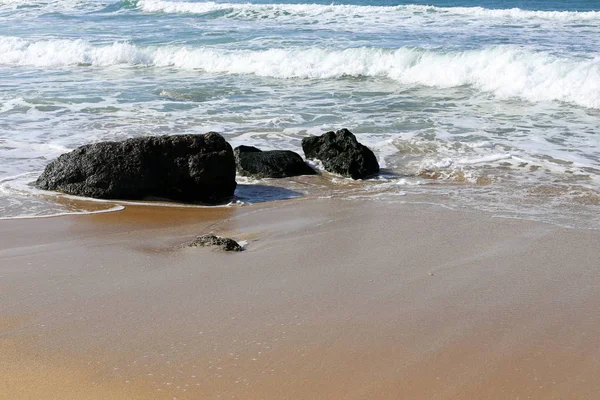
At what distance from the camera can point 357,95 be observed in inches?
519

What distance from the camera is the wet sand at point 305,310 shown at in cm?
327

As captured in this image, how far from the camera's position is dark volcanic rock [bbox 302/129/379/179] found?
767 centimetres

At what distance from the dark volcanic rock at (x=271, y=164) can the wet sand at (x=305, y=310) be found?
1747mm

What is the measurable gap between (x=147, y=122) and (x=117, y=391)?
7.70 metres

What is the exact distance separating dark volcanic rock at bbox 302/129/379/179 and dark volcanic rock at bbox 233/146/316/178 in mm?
249

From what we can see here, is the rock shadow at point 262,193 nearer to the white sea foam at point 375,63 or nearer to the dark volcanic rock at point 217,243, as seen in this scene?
the dark volcanic rock at point 217,243

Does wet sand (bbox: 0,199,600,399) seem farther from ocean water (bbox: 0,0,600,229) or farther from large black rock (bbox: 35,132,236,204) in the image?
ocean water (bbox: 0,0,600,229)

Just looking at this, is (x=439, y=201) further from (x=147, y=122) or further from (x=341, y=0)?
(x=341, y=0)

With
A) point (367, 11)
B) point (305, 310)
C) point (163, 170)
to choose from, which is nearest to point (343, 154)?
point (163, 170)

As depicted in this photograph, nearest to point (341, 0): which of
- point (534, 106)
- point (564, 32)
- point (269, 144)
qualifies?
point (564, 32)

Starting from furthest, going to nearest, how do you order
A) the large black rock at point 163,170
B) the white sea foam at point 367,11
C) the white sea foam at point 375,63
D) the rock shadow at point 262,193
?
the white sea foam at point 367,11, the white sea foam at point 375,63, the rock shadow at point 262,193, the large black rock at point 163,170

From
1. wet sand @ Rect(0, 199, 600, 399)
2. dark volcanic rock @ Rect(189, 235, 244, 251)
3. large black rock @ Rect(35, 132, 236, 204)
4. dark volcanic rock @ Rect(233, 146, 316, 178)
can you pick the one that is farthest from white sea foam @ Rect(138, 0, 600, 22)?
dark volcanic rock @ Rect(189, 235, 244, 251)

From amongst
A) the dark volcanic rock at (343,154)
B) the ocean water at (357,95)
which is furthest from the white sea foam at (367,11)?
the dark volcanic rock at (343,154)

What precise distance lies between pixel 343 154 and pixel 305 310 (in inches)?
155
